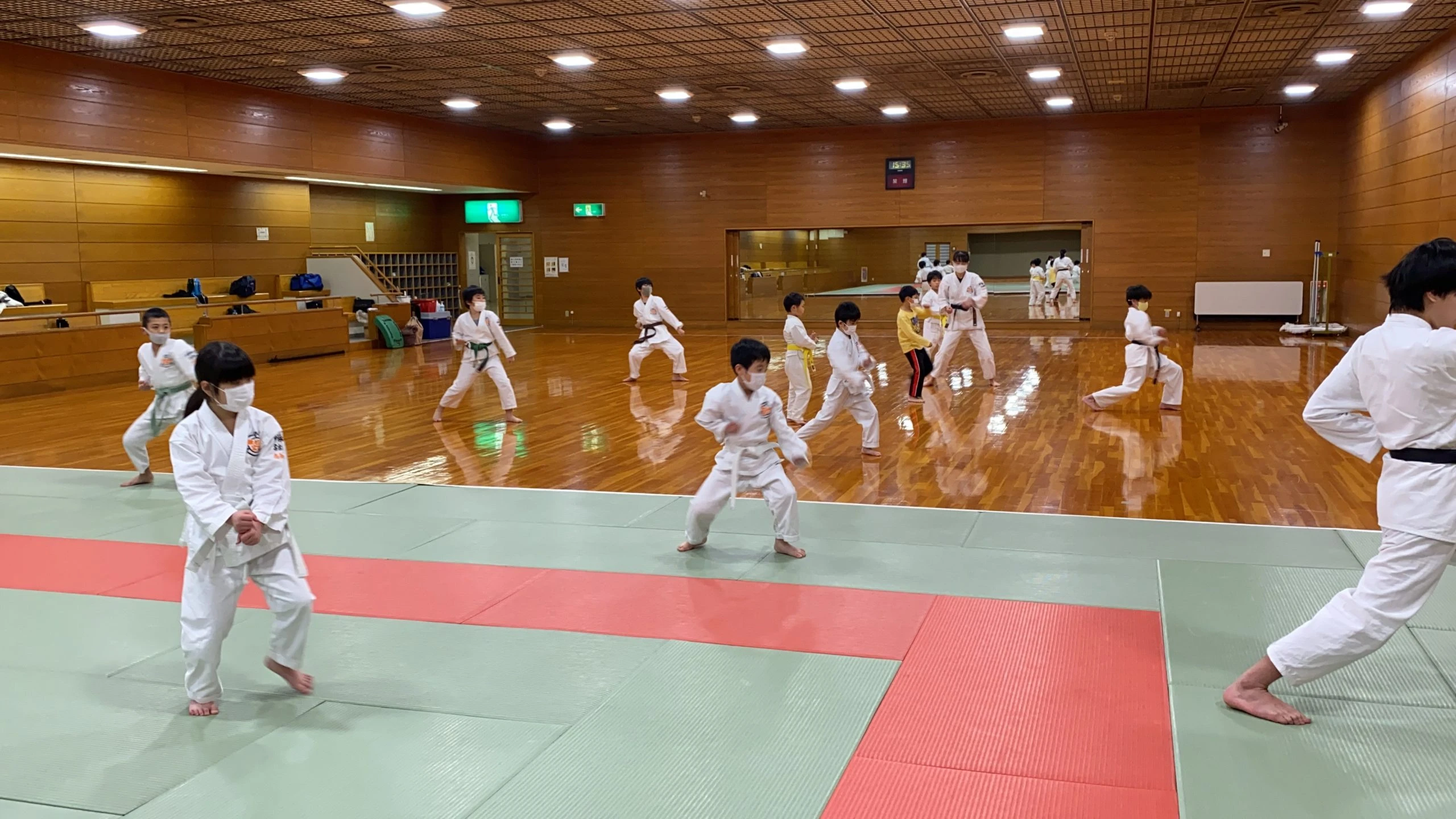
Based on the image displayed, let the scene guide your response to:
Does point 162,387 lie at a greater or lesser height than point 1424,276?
lesser

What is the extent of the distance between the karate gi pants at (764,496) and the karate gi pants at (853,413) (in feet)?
9.49

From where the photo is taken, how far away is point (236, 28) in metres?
11.9

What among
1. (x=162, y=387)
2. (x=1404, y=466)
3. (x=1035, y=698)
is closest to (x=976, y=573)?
(x=1035, y=698)

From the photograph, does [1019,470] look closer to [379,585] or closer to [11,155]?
[379,585]

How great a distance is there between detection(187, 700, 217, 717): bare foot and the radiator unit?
19.0m

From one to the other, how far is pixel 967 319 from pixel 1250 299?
31.3ft

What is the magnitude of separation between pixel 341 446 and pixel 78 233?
9.25 meters

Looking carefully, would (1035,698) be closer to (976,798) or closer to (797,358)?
(976,798)

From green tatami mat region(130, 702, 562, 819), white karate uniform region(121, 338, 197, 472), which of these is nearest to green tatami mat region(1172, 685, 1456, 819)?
green tatami mat region(130, 702, 562, 819)

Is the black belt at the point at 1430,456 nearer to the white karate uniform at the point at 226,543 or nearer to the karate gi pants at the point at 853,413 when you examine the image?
the white karate uniform at the point at 226,543

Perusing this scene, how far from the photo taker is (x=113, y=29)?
38.8ft

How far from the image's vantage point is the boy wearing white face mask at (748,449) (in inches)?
217

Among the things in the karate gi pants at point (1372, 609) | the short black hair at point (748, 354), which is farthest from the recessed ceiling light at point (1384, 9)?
the karate gi pants at point (1372, 609)

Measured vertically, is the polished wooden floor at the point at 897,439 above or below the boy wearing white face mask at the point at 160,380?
below
